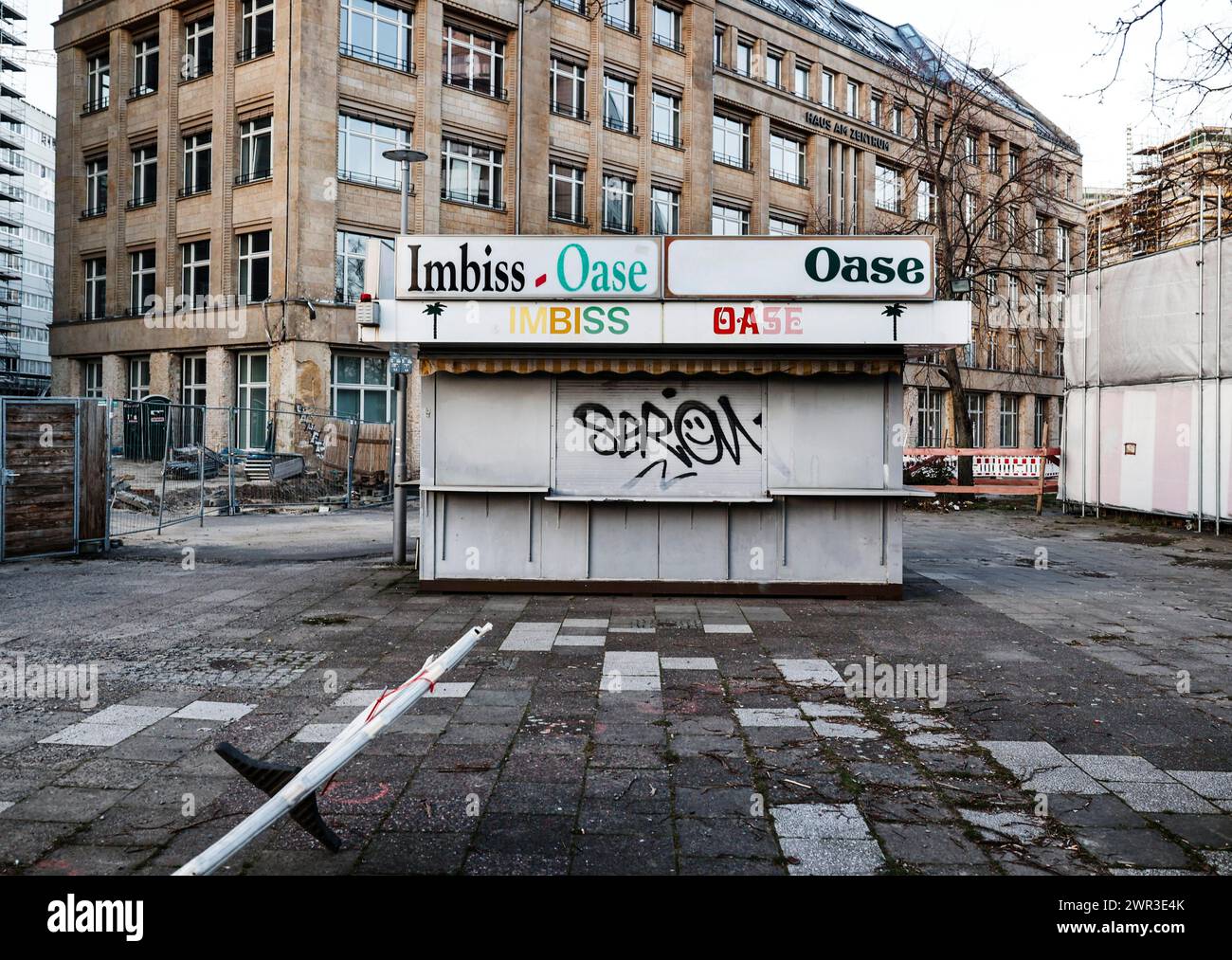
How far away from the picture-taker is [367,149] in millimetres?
29031

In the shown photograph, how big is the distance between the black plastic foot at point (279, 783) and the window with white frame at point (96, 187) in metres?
35.4

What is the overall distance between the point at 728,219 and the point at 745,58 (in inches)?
275

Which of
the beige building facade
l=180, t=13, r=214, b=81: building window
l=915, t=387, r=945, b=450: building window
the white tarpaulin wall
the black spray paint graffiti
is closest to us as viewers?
the black spray paint graffiti

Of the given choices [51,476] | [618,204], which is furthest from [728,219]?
[51,476]

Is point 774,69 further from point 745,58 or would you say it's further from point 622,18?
point 622,18

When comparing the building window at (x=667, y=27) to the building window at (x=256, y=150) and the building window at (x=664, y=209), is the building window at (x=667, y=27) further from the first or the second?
the building window at (x=256, y=150)

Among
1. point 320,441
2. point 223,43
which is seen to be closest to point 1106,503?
point 320,441

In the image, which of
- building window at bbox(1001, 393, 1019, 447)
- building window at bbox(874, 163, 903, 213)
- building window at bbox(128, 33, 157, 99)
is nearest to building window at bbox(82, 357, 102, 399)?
building window at bbox(128, 33, 157, 99)

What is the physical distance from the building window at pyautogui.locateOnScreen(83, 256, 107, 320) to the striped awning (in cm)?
2856

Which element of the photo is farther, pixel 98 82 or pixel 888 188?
pixel 888 188

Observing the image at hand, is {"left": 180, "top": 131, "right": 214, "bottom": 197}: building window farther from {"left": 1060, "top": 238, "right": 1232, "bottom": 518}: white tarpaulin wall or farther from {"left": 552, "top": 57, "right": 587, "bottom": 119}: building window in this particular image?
{"left": 1060, "top": 238, "right": 1232, "bottom": 518}: white tarpaulin wall

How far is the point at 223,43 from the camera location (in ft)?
96.5

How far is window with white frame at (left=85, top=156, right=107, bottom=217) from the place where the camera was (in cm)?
3375
